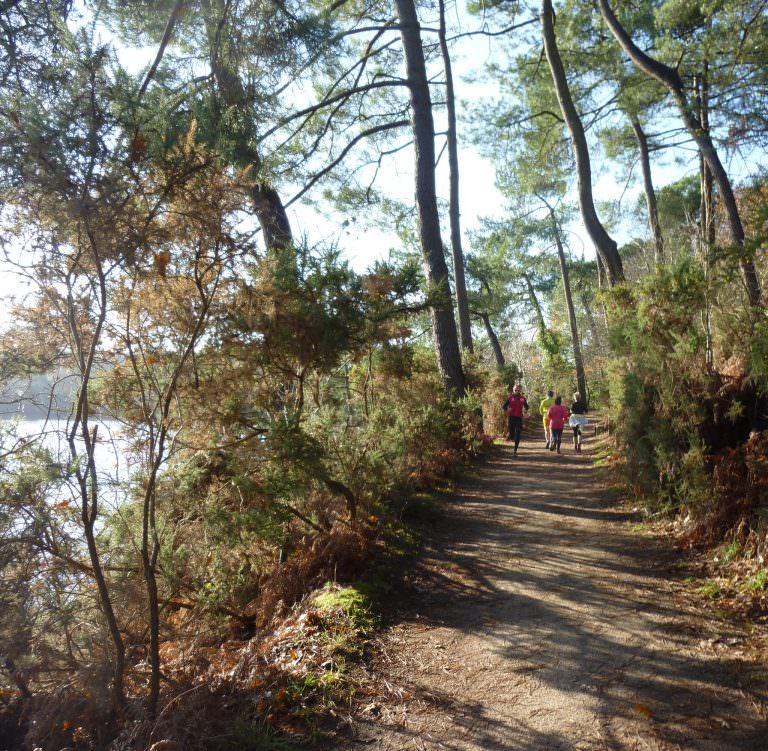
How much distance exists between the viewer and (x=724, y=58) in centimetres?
1092

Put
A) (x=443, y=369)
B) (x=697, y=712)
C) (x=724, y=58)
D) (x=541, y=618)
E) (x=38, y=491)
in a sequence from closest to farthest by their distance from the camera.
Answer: (x=697, y=712)
(x=38, y=491)
(x=541, y=618)
(x=724, y=58)
(x=443, y=369)

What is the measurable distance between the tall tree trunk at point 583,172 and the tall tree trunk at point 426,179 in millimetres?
2845

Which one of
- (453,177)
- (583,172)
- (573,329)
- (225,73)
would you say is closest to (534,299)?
A: (573,329)

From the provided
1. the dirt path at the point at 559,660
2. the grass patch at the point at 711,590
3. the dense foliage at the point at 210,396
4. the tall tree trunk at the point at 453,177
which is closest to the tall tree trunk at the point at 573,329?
the tall tree trunk at the point at 453,177

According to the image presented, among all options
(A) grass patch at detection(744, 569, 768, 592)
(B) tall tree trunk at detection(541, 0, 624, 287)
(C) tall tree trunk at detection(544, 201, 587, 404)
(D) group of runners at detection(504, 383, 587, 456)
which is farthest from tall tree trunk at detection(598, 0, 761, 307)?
(C) tall tree trunk at detection(544, 201, 587, 404)

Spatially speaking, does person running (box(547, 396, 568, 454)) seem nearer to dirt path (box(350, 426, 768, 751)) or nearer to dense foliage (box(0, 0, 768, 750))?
dense foliage (box(0, 0, 768, 750))

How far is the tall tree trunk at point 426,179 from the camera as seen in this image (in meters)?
12.4

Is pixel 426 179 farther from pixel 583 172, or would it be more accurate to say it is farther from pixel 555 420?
pixel 555 420

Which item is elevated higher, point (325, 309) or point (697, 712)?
point (325, 309)

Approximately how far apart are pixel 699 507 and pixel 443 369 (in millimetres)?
7033

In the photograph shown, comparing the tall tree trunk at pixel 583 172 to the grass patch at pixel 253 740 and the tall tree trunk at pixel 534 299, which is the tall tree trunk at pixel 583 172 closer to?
the grass patch at pixel 253 740

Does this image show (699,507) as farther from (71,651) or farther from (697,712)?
(71,651)

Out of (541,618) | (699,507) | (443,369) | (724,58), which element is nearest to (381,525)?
(541,618)

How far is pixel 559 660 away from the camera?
4.02 meters
